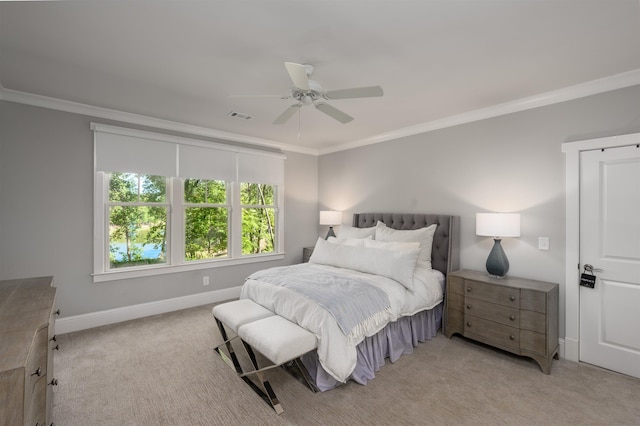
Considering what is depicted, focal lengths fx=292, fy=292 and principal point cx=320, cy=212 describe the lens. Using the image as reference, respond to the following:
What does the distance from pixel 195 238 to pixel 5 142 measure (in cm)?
224

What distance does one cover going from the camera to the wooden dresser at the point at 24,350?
1.02 meters

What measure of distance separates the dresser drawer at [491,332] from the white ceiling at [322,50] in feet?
7.67

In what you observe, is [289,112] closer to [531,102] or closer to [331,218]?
[531,102]

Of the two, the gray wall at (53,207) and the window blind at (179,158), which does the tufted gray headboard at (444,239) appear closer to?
the window blind at (179,158)

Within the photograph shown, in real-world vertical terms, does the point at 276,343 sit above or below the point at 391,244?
below

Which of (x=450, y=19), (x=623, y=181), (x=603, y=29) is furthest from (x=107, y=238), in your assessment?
(x=623, y=181)

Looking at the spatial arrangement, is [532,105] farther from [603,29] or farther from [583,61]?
[603,29]

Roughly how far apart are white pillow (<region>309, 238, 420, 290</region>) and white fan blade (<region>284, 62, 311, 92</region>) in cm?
194

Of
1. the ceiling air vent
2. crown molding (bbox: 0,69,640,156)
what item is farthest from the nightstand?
the ceiling air vent

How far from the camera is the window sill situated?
3.60m

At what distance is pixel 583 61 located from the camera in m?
2.38

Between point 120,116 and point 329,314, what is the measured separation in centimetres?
351

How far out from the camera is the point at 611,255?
2.66 meters

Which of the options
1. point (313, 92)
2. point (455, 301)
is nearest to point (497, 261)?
point (455, 301)
